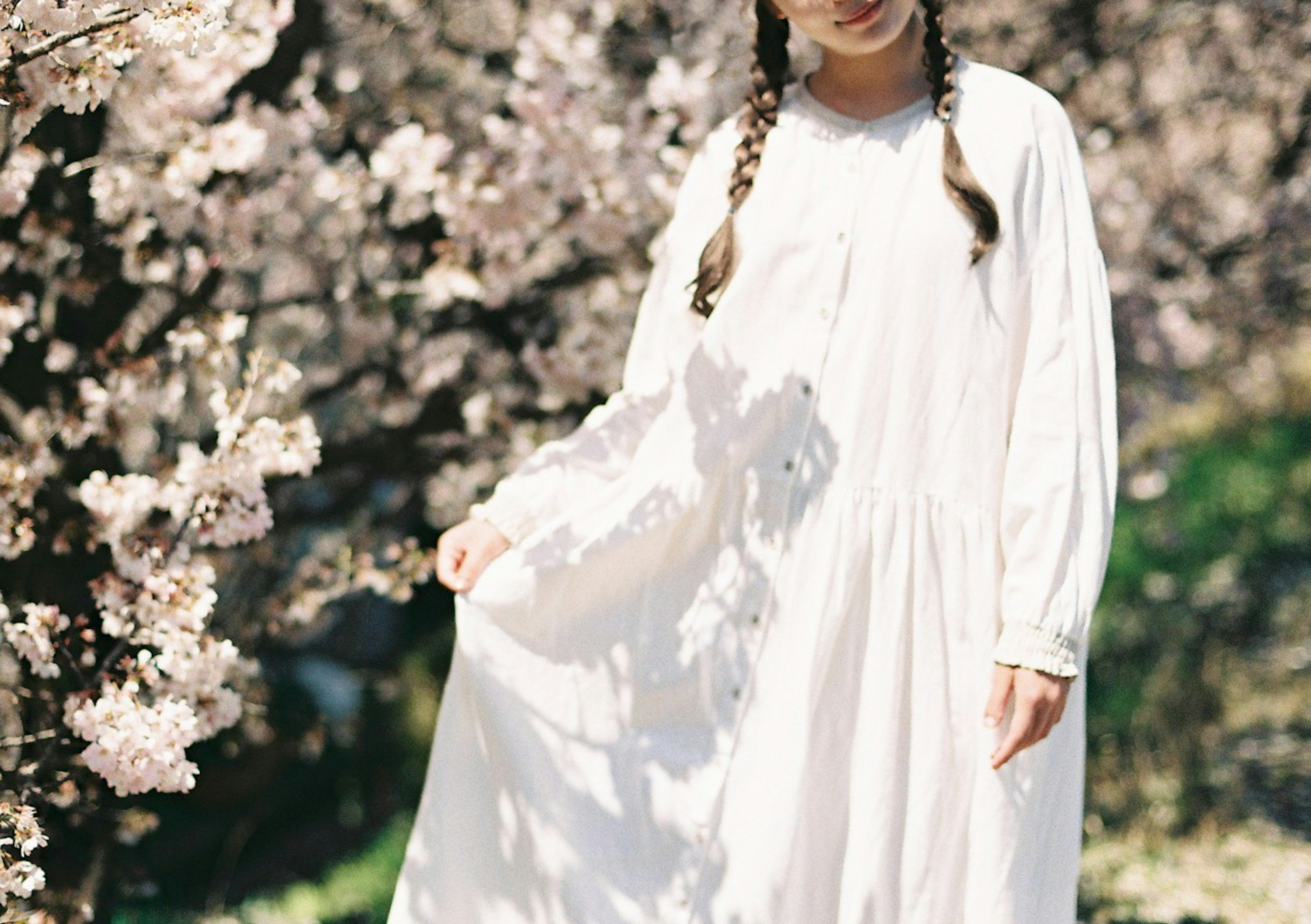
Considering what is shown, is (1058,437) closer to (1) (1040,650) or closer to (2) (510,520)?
(1) (1040,650)

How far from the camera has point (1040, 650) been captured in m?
1.77

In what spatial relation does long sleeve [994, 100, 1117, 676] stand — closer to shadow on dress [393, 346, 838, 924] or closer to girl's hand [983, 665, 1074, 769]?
girl's hand [983, 665, 1074, 769]

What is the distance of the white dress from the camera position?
6.13 ft

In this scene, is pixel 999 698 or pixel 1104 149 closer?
pixel 999 698

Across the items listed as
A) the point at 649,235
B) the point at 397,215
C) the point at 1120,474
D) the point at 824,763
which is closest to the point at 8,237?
the point at 397,215

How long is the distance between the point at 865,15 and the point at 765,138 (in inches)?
10.4

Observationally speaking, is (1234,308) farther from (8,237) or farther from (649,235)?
(8,237)

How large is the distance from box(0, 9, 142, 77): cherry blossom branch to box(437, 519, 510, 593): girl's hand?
33.5 inches

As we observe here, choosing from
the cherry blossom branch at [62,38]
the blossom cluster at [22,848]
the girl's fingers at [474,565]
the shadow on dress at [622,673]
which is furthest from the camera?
the girl's fingers at [474,565]

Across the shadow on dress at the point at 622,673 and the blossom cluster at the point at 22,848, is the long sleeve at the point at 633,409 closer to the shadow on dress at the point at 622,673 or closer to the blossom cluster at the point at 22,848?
the shadow on dress at the point at 622,673

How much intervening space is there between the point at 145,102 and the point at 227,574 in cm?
152

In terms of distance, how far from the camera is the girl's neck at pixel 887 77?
205 centimetres

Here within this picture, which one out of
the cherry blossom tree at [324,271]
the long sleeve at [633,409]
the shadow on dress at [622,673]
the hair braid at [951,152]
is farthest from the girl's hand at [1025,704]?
the cherry blossom tree at [324,271]

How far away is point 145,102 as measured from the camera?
2.68 metres
